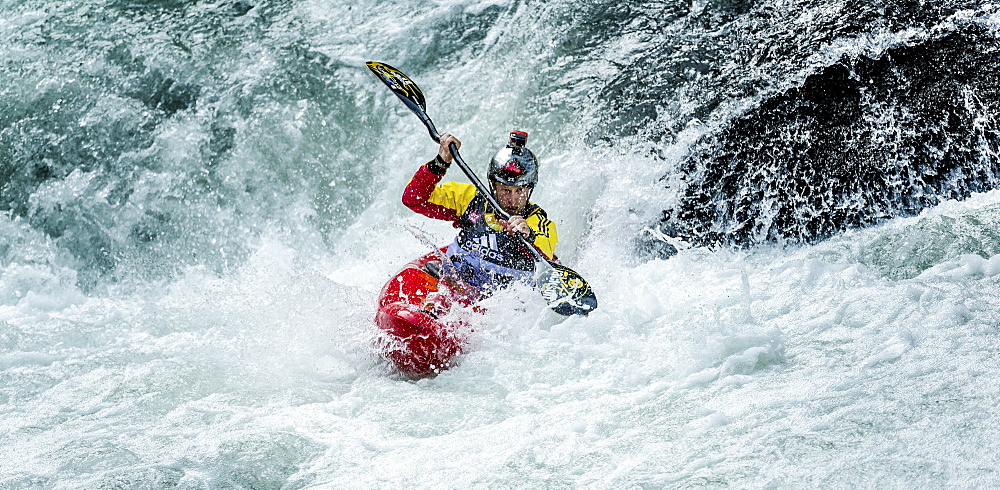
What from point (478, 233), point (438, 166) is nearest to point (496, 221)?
point (478, 233)

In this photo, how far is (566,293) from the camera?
3914 millimetres

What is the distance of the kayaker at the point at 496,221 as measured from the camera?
13.5 feet

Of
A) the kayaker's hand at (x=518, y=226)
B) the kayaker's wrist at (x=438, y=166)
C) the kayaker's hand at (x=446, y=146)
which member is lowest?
the kayaker's hand at (x=518, y=226)

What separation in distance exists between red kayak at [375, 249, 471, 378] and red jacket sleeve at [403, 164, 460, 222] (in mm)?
520

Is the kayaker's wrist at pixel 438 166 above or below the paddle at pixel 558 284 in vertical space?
above

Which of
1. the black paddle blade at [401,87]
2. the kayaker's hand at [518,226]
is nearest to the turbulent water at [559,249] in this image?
the kayaker's hand at [518,226]

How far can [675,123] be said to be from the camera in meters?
5.52

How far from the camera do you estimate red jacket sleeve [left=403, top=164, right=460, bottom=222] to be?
4.29m

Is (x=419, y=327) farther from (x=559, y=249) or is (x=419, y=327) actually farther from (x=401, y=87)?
(x=559, y=249)

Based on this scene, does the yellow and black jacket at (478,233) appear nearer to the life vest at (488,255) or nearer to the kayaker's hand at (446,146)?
the life vest at (488,255)

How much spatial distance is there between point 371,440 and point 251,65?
4.37 metres

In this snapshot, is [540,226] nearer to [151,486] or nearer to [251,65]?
[151,486]

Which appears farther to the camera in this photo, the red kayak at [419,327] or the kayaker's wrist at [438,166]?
the kayaker's wrist at [438,166]

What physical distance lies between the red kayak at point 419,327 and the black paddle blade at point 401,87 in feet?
3.94
